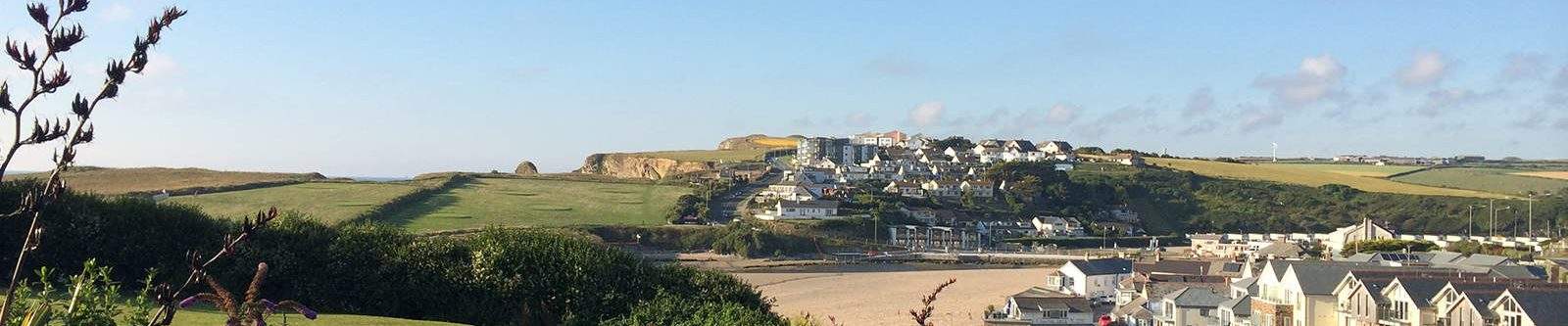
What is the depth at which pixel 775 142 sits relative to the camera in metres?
158

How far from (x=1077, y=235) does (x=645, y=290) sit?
206ft

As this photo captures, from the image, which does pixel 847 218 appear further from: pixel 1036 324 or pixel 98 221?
pixel 98 221

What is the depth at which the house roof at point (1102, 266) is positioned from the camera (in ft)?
140

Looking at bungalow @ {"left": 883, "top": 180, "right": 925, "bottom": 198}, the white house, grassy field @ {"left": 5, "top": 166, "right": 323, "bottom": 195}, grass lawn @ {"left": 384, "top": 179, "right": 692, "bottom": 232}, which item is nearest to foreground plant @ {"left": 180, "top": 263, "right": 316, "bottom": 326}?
the white house

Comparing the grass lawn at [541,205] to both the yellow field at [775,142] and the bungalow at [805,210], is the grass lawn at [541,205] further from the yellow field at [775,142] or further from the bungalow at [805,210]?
the yellow field at [775,142]

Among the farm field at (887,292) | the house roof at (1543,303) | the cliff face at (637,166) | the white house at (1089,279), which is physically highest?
the cliff face at (637,166)

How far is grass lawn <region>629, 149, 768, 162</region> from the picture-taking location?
377ft

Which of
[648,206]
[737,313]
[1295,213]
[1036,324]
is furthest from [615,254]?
[1295,213]

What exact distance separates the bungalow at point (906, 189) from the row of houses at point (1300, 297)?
1848 inches

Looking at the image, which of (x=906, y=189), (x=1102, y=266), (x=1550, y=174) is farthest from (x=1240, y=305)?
(x=1550, y=174)

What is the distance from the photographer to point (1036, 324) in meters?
32.7

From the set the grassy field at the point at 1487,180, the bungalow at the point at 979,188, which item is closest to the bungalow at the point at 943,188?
the bungalow at the point at 979,188

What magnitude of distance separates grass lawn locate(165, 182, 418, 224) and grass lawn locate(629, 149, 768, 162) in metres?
45.6

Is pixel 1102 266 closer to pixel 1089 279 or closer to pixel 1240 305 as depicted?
pixel 1089 279
